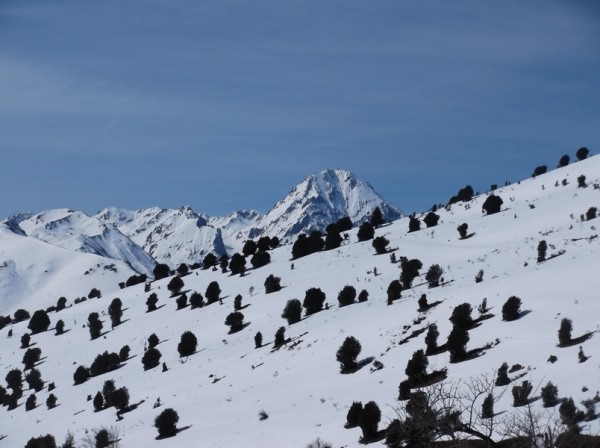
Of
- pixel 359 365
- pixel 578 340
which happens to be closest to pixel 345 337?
pixel 359 365

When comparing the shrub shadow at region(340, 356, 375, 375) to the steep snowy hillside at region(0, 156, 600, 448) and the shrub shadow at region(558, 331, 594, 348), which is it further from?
the shrub shadow at region(558, 331, 594, 348)

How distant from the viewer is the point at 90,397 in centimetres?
6231

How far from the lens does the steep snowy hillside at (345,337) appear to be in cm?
3450

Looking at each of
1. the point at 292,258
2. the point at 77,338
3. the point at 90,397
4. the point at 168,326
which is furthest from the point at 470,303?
the point at 77,338

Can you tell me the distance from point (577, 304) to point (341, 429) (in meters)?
17.2

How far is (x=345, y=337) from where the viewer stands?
51875 mm

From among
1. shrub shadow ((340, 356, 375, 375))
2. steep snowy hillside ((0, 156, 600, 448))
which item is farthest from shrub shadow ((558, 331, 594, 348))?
shrub shadow ((340, 356, 375, 375))

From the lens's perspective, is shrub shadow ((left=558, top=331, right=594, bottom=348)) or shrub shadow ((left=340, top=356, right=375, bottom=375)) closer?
shrub shadow ((left=558, top=331, right=594, bottom=348))

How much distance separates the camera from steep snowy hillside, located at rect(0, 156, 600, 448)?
34500mm

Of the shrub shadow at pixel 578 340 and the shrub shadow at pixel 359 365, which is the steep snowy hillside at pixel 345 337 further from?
the shrub shadow at pixel 359 365

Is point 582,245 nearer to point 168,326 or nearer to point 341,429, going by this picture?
point 341,429

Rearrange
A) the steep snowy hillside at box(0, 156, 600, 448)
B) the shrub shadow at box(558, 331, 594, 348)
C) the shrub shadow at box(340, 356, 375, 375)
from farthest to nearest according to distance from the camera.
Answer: the shrub shadow at box(340, 356, 375, 375)
the steep snowy hillside at box(0, 156, 600, 448)
the shrub shadow at box(558, 331, 594, 348)

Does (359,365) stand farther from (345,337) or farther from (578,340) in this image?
(578,340)

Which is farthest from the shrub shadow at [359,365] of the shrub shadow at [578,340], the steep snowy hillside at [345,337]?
the shrub shadow at [578,340]
